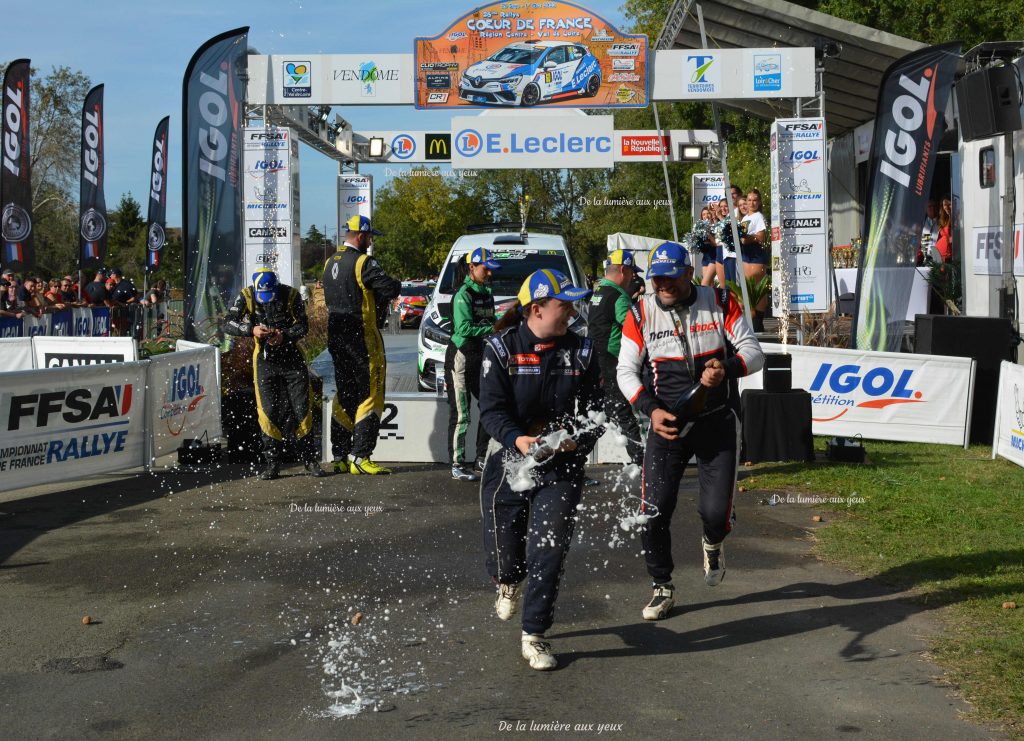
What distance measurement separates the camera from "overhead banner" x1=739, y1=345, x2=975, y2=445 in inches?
506

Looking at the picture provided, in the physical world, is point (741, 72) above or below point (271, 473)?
above

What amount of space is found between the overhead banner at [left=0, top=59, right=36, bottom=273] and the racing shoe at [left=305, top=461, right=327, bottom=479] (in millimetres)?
13040

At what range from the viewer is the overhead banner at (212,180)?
16.1 meters

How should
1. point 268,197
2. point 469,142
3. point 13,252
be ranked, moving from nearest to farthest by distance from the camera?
point 268,197
point 469,142
point 13,252

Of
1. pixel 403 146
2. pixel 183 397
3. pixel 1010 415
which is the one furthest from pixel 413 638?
pixel 403 146

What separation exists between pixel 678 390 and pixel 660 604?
1235mm

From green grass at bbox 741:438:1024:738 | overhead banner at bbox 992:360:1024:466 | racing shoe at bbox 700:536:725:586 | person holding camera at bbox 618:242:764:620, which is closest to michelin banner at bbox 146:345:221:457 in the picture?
green grass at bbox 741:438:1024:738

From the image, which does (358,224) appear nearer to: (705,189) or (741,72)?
(741,72)

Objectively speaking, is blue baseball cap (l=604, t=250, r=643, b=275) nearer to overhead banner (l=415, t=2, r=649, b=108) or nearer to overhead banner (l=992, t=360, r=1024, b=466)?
overhead banner (l=992, t=360, r=1024, b=466)

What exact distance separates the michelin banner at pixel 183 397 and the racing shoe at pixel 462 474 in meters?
3.45

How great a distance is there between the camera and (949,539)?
328 inches

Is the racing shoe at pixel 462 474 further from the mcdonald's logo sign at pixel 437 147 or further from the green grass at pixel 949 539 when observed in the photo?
the mcdonald's logo sign at pixel 437 147

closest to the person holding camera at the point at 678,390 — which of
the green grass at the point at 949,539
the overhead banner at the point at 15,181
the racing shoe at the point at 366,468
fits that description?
the green grass at the point at 949,539

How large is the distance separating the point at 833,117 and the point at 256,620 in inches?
947
